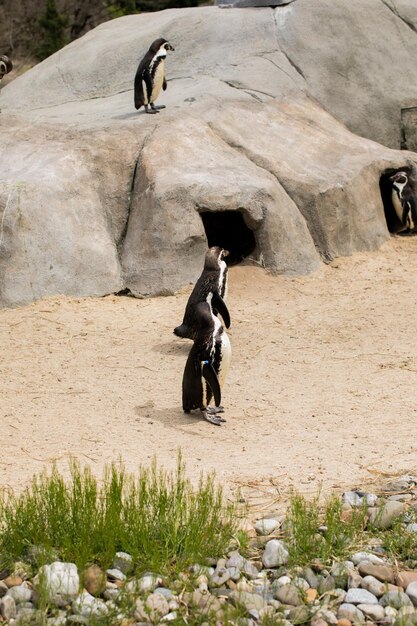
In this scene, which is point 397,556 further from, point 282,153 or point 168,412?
point 282,153

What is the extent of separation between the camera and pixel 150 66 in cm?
1155

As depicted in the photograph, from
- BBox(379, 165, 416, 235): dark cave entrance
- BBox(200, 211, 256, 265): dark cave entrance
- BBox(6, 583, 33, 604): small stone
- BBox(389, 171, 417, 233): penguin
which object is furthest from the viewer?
BBox(379, 165, 416, 235): dark cave entrance

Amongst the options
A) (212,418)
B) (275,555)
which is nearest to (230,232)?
(212,418)

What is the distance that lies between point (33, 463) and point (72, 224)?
13.9 feet

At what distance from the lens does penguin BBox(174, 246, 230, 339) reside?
844cm

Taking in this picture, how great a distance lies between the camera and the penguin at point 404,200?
11.9m

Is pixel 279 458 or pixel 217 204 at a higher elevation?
pixel 217 204

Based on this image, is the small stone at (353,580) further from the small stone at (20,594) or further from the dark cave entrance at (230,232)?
the dark cave entrance at (230,232)

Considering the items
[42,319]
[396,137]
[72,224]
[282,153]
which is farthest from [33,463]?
[396,137]

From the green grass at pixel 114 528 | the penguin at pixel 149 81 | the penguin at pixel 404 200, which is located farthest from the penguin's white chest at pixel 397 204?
the green grass at pixel 114 528

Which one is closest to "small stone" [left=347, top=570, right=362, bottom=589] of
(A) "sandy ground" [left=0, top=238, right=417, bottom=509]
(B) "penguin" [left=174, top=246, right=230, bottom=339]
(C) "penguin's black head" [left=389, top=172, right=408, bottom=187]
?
(A) "sandy ground" [left=0, top=238, right=417, bottom=509]

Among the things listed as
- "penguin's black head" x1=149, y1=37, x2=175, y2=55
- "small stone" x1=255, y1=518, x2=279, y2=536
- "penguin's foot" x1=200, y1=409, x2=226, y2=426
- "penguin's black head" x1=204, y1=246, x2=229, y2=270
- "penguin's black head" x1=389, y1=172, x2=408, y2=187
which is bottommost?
"penguin's foot" x1=200, y1=409, x2=226, y2=426

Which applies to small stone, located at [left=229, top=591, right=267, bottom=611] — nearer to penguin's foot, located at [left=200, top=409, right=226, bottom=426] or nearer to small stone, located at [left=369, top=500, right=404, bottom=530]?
small stone, located at [left=369, top=500, right=404, bottom=530]

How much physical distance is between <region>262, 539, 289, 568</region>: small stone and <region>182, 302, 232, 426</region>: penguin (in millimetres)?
2259
